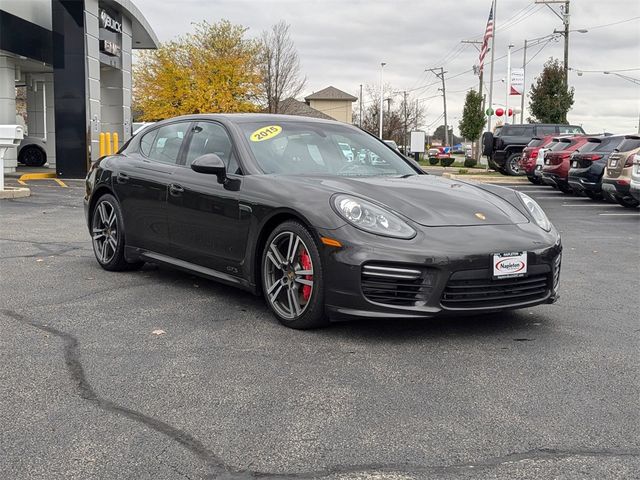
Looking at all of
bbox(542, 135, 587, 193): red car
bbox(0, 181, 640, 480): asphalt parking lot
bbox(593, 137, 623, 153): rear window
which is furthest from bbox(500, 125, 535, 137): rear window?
bbox(0, 181, 640, 480): asphalt parking lot

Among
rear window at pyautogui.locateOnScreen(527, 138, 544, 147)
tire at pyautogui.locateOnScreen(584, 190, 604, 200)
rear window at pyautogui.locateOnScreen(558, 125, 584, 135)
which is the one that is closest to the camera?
tire at pyautogui.locateOnScreen(584, 190, 604, 200)

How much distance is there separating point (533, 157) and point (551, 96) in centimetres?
1937

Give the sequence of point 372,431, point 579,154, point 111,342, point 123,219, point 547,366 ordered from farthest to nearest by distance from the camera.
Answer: point 579,154 < point 123,219 < point 111,342 < point 547,366 < point 372,431

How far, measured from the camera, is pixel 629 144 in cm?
1457

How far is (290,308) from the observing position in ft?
15.4

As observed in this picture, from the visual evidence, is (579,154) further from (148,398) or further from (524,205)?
(148,398)

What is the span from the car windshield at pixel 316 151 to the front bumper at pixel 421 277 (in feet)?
3.42

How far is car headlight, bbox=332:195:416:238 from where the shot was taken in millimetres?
4379

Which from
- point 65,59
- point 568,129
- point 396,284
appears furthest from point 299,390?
point 568,129

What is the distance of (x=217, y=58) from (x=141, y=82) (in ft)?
15.8

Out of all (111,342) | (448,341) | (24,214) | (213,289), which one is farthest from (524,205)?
(24,214)

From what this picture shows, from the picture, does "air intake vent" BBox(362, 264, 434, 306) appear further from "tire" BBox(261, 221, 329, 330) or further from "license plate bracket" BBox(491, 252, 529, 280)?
"license plate bracket" BBox(491, 252, 529, 280)

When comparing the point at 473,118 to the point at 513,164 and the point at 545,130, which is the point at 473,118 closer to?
the point at 545,130

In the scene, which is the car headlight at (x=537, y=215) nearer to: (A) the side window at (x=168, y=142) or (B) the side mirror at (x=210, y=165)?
(B) the side mirror at (x=210, y=165)
